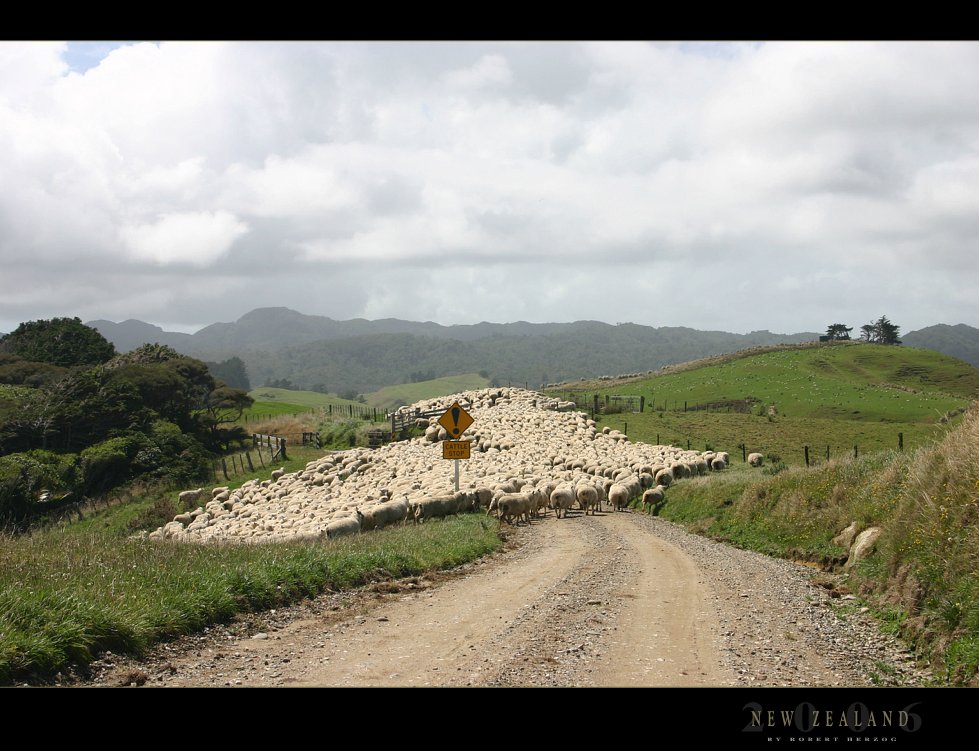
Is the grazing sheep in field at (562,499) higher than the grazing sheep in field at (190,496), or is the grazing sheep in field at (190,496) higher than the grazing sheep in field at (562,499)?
the grazing sheep in field at (562,499)

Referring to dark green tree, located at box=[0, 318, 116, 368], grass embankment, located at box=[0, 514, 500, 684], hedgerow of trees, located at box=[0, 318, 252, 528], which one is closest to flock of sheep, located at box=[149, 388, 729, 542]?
grass embankment, located at box=[0, 514, 500, 684]

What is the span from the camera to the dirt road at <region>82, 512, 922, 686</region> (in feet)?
23.4

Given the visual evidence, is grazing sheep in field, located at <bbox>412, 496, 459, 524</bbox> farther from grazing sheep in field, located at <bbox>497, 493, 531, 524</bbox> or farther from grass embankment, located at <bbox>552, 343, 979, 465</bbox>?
grass embankment, located at <bbox>552, 343, 979, 465</bbox>

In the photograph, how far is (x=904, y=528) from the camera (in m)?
11.1

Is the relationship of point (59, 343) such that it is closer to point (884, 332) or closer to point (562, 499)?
point (562, 499)

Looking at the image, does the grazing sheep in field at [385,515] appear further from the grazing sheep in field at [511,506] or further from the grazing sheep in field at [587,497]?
the grazing sheep in field at [587,497]

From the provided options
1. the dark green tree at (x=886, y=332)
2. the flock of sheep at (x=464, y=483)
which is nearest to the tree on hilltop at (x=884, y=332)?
the dark green tree at (x=886, y=332)

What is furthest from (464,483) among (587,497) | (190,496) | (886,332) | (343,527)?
(886,332)

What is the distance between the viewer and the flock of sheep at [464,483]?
23516 mm

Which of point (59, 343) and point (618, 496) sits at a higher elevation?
point (59, 343)

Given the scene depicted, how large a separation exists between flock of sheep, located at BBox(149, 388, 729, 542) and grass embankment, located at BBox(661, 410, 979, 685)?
7809 millimetres

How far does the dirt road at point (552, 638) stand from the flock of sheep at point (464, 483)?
7.62 meters

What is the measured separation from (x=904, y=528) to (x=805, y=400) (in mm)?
59489
